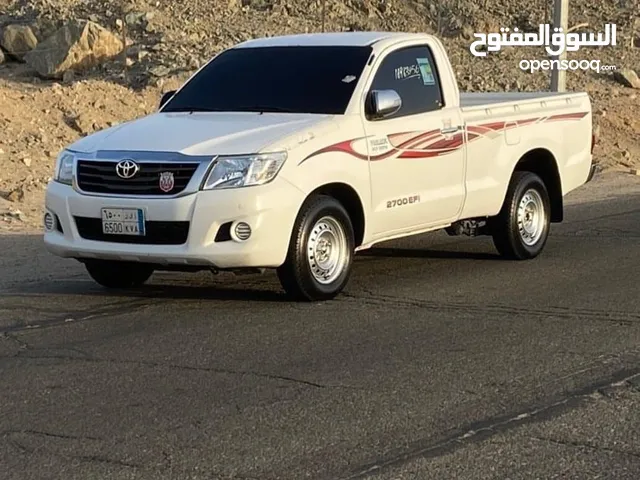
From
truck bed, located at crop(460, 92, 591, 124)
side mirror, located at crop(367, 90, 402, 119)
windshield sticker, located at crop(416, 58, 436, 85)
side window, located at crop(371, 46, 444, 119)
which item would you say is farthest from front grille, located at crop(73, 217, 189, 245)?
truck bed, located at crop(460, 92, 591, 124)

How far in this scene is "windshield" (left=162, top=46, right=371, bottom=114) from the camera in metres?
9.73

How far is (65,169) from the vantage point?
923cm

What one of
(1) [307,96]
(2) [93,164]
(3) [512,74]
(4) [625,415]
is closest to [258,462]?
(4) [625,415]

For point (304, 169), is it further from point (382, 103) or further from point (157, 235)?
point (157, 235)

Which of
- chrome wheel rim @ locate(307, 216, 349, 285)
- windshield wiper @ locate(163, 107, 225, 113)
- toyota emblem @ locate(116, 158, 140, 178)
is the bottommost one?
chrome wheel rim @ locate(307, 216, 349, 285)

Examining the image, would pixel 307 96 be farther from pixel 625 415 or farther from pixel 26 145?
pixel 26 145

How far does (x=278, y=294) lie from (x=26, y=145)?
10.7 meters

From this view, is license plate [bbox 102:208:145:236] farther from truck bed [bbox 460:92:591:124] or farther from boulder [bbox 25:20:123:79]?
boulder [bbox 25:20:123:79]

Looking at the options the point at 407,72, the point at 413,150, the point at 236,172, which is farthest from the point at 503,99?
the point at 236,172

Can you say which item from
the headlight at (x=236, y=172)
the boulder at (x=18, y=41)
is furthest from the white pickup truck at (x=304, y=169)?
the boulder at (x=18, y=41)

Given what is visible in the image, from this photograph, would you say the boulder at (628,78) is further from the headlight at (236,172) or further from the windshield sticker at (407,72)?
the headlight at (236,172)

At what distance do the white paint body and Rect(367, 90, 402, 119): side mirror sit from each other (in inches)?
3.5

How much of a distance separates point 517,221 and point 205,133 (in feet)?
11.2

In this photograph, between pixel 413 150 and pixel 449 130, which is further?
pixel 449 130
